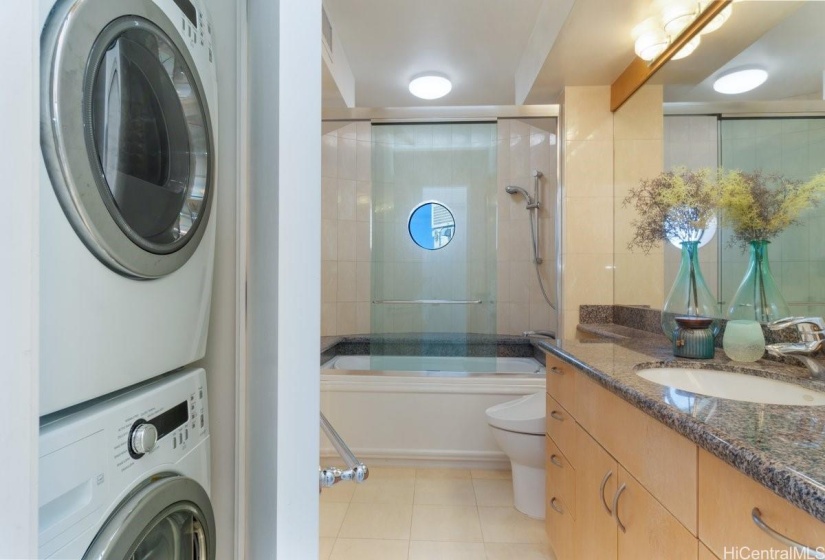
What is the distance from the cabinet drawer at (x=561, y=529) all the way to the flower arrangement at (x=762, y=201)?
3.69ft

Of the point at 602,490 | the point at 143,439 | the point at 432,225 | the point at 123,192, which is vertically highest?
the point at 432,225

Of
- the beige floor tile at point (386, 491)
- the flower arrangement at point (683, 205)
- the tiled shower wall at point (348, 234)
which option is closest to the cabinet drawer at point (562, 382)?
the flower arrangement at point (683, 205)

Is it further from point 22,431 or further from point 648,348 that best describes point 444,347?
point 22,431

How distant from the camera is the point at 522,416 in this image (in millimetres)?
1852

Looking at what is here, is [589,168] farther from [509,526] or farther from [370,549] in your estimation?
[370,549]

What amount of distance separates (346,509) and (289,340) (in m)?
1.65

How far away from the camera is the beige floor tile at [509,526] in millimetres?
1613

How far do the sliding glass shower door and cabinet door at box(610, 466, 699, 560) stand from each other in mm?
2140

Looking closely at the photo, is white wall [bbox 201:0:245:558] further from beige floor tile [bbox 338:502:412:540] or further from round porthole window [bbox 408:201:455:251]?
round porthole window [bbox 408:201:455:251]

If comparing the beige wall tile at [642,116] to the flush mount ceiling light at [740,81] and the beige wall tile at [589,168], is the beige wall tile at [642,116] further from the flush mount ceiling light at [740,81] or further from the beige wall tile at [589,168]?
the flush mount ceiling light at [740,81]

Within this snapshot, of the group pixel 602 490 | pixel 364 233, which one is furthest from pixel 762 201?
pixel 364 233

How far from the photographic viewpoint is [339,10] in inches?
83.7

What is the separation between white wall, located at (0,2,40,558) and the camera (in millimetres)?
298

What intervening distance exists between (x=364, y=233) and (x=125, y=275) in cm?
256
